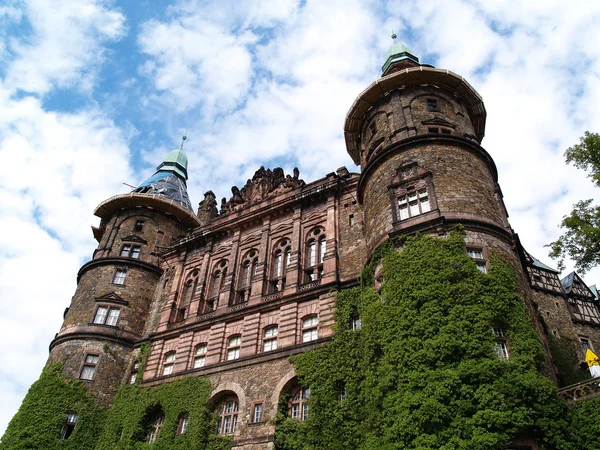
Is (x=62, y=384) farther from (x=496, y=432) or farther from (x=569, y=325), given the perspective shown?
(x=569, y=325)

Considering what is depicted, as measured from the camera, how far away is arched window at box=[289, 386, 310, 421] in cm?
2225

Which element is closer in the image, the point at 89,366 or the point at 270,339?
the point at 270,339

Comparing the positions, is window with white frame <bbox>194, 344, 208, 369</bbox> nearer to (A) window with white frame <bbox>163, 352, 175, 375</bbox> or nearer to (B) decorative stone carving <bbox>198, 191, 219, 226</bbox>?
(A) window with white frame <bbox>163, 352, 175, 375</bbox>

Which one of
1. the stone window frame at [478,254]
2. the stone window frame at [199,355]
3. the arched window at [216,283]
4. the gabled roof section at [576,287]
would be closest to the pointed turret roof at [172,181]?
the arched window at [216,283]

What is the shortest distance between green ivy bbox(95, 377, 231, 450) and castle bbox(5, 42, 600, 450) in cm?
57

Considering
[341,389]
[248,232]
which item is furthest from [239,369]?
[248,232]

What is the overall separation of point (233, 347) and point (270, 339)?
2.59 m

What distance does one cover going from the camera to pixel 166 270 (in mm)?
36062

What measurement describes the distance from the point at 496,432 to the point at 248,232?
21.1m

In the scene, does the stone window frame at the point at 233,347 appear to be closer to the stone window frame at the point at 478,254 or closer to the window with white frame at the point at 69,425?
the window with white frame at the point at 69,425

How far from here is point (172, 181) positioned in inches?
1810

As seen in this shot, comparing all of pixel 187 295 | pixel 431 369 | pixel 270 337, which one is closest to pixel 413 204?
pixel 431 369

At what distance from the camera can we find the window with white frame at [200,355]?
91.6ft

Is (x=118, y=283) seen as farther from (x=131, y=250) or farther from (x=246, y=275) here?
(x=246, y=275)
